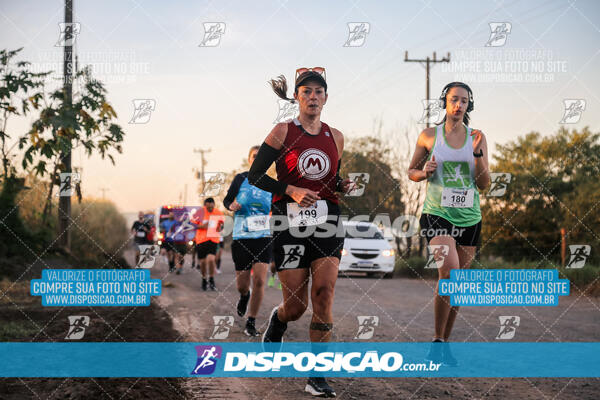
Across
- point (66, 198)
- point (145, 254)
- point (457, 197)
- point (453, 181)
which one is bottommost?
point (145, 254)

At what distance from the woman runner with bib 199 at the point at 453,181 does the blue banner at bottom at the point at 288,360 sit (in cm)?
46

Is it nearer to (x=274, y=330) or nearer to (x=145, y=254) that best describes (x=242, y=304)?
(x=274, y=330)

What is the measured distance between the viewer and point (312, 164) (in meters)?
4.59

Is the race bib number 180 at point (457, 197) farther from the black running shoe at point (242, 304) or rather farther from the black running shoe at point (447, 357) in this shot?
the black running shoe at point (242, 304)

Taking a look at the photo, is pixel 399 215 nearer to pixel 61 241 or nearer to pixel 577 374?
pixel 61 241

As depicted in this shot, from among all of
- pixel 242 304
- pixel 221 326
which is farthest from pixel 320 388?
pixel 242 304

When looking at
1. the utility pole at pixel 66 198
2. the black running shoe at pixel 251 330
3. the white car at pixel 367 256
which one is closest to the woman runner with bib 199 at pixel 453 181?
the black running shoe at pixel 251 330

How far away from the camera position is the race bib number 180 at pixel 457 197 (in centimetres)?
516

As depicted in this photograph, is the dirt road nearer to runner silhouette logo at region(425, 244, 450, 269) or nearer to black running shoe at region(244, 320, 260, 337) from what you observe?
black running shoe at region(244, 320, 260, 337)

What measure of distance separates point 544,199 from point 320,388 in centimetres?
2246

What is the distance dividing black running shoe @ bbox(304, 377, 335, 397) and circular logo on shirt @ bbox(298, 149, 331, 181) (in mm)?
1451

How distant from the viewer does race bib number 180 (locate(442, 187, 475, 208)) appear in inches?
203

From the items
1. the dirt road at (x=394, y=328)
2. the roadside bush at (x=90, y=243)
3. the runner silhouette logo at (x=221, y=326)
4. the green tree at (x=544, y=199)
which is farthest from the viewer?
the green tree at (x=544, y=199)

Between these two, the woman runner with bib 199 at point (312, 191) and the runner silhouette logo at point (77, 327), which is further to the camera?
the runner silhouette logo at point (77, 327)
